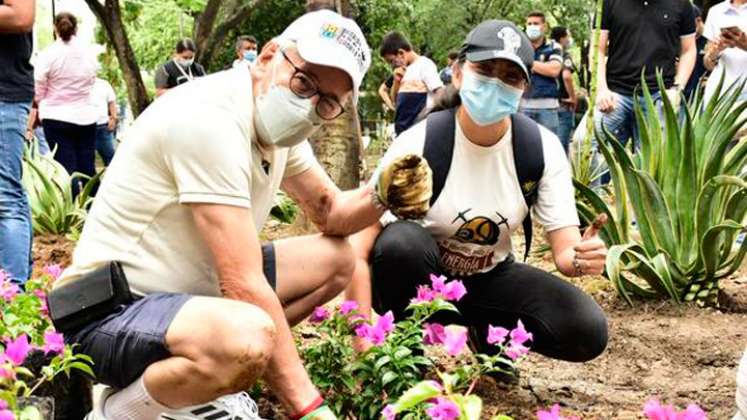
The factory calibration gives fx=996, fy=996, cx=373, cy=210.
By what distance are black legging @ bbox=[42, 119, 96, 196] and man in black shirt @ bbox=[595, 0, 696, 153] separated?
11.5ft

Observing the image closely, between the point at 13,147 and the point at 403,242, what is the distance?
5.00ft

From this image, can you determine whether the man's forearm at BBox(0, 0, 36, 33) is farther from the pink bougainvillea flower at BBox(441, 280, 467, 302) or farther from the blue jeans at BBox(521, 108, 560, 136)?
the blue jeans at BBox(521, 108, 560, 136)

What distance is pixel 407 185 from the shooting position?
2.42 m

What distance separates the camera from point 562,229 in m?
2.90

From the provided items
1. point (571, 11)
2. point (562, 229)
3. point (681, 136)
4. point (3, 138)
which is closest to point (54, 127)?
point (3, 138)

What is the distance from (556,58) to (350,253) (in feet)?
18.8

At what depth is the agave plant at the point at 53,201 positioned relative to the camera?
20.0 ft

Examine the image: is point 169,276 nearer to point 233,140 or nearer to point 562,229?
point 233,140

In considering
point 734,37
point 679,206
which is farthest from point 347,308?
point 734,37

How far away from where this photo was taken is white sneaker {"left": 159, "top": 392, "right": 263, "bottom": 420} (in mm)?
2178

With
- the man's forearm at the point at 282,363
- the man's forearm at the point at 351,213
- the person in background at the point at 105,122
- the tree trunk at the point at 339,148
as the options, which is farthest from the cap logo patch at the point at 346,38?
the person in background at the point at 105,122

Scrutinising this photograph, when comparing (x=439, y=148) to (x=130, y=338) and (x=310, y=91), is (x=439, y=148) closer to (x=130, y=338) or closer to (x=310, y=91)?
(x=310, y=91)

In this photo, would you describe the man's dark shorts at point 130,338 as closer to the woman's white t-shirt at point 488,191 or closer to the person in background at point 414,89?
the woman's white t-shirt at point 488,191

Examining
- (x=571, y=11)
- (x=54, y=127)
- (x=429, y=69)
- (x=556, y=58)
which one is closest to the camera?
(x=54, y=127)
